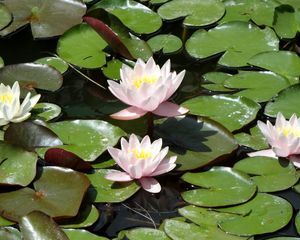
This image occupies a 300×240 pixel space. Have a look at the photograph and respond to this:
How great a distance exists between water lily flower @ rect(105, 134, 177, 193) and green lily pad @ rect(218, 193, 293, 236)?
0.28 m

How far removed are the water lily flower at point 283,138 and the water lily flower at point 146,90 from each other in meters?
0.33

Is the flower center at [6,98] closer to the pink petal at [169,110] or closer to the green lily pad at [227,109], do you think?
the pink petal at [169,110]

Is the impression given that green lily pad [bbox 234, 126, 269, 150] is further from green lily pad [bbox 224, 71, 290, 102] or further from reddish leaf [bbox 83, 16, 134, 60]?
reddish leaf [bbox 83, 16, 134, 60]

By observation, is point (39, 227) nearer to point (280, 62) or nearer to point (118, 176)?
point (118, 176)

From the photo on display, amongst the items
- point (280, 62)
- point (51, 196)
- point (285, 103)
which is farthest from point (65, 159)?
point (280, 62)

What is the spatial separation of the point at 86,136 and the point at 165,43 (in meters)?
0.89

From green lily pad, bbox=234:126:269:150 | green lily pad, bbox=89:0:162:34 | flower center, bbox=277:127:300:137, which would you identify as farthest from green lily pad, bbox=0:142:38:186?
green lily pad, bbox=89:0:162:34

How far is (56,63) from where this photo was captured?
3246mm

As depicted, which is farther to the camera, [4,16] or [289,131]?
[4,16]

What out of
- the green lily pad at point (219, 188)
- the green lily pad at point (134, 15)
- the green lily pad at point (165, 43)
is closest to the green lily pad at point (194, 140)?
the green lily pad at point (219, 188)

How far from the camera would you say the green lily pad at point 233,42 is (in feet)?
10.7

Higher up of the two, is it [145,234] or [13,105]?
[13,105]

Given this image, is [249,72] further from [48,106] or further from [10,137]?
[10,137]

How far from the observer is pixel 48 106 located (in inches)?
115
